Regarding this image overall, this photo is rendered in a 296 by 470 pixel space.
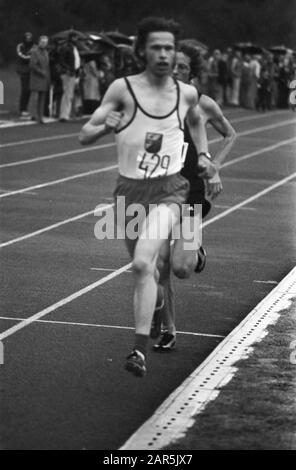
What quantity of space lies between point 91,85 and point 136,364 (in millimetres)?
29971

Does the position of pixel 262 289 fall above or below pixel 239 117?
above

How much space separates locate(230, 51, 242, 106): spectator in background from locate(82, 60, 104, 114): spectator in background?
13.0 meters

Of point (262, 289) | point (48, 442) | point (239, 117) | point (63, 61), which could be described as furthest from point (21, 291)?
point (239, 117)

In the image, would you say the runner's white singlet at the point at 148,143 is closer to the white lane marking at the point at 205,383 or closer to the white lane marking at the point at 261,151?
the white lane marking at the point at 205,383

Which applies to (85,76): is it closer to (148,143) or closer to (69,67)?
(69,67)

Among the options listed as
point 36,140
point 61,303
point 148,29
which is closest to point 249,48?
point 36,140

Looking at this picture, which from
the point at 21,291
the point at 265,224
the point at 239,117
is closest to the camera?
the point at 21,291

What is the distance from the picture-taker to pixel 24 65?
33844 millimetres

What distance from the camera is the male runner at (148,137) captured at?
7492 mm

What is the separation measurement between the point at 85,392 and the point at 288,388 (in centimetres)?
110

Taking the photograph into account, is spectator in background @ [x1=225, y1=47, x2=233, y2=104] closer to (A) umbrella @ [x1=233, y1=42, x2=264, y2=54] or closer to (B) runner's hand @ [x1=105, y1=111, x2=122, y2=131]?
(A) umbrella @ [x1=233, y1=42, x2=264, y2=54]

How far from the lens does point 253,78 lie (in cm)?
5156

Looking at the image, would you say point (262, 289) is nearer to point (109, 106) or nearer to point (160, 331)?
point (160, 331)

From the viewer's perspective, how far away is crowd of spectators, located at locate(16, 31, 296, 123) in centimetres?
3297
